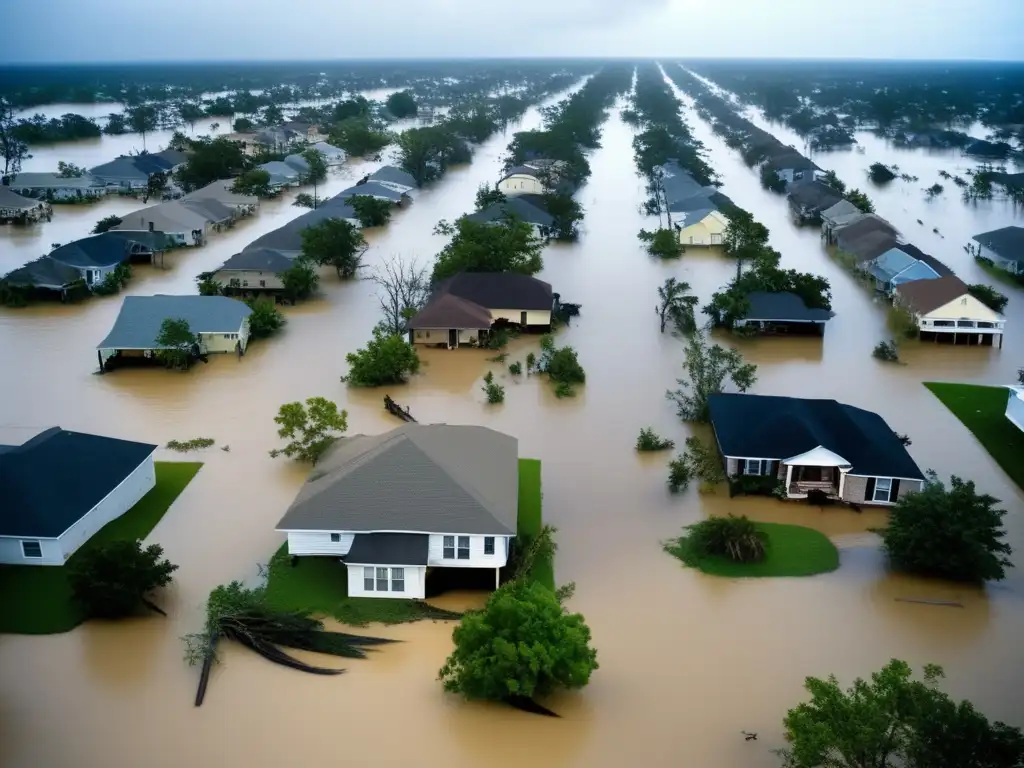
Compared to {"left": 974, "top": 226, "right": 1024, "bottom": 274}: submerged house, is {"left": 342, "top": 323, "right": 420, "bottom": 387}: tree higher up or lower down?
lower down

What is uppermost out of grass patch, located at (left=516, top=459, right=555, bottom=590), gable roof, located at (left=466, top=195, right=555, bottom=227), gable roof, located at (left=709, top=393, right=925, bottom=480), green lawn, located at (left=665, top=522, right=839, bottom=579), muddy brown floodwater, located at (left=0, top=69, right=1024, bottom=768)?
gable roof, located at (left=466, top=195, right=555, bottom=227)

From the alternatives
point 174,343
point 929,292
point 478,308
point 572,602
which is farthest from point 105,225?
point 572,602

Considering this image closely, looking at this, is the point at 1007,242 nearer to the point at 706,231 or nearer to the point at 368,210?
the point at 706,231

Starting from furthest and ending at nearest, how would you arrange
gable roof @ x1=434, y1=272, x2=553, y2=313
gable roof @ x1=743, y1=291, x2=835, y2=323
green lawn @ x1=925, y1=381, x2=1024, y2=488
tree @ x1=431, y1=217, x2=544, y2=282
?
tree @ x1=431, y1=217, x2=544, y2=282
gable roof @ x1=434, y1=272, x2=553, y2=313
gable roof @ x1=743, y1=291, x2=835, y2=323
green lawn @ x1=925, y1=381, x2=1024, y2=488

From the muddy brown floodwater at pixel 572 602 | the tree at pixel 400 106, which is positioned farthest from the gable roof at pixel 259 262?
the tree at pixel 400 106

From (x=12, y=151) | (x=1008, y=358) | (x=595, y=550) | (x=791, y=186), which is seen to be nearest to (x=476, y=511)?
(x=595, y=550)

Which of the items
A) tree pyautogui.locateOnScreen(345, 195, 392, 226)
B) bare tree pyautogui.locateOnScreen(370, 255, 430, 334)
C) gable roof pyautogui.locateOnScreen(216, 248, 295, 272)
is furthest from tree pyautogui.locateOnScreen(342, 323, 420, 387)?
tree pyautogui.locateOnScreen(345, 195, 392, 226)

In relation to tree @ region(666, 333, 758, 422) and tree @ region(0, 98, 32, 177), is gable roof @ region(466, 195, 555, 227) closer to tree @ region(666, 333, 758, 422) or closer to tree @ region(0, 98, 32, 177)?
tree @ region(666, 333, 758, 422)

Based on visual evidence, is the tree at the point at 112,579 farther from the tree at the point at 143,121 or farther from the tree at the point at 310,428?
the tree at the point at 143,121
